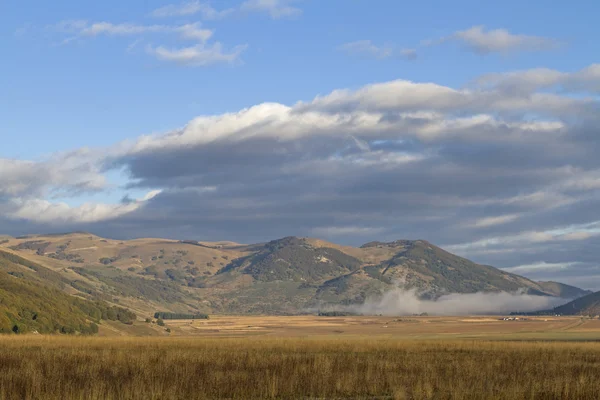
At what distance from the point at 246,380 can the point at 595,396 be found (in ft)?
61.1

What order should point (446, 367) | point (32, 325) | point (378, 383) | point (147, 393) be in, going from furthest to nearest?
point (32, 325)
point (446, 367)
point (378, 383)
point (147, 393)

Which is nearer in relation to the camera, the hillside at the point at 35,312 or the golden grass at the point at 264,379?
the golden grass at the point at 264,379

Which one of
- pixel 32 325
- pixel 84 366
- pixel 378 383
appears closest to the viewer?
pixel 378 383

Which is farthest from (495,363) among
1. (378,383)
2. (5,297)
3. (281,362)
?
(5,297)

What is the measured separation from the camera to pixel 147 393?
3556 centimetres

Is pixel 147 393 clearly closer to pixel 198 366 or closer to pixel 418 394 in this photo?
pixel 418 394

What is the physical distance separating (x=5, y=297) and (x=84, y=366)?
111968 mm

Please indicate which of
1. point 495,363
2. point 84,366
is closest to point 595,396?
point 495,363

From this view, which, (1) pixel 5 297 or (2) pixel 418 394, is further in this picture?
(1) pixel 5 297

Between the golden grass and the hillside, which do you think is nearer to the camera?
the golden grass

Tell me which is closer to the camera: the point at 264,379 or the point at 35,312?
the point at 264,379

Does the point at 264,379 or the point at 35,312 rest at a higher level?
the point at 35,312

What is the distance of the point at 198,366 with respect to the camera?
5369 cm

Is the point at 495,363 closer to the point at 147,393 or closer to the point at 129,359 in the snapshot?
the point at 129,359
